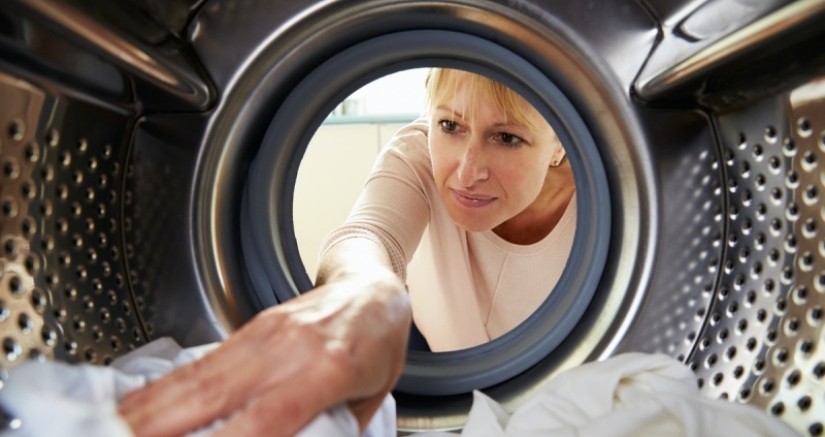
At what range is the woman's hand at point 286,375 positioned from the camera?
40 centimetres

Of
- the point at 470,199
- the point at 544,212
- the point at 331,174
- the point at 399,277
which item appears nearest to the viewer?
the point at 399,277

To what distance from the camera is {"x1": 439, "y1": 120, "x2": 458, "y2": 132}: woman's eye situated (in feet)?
4.23

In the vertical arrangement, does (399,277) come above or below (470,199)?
below

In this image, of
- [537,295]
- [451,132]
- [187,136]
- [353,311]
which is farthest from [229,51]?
[537,295]

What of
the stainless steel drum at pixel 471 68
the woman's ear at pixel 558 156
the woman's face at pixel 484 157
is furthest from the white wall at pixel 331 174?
the stainless steel drum at pixel 471 68

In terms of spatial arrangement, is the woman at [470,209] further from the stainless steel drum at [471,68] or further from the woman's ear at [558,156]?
the stainless steel drum at [471,68]

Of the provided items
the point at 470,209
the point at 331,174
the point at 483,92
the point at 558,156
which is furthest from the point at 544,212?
the point at 331,174

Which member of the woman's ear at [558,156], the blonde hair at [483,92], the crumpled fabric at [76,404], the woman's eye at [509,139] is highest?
the blonde hair at [483,92]

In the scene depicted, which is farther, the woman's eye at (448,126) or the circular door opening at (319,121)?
the woman's eye at (448,126)

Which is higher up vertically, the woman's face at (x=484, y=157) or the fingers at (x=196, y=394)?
the woman's face at (x=484, y=157)

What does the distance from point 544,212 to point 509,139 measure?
38cm

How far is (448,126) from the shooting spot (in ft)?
4.25

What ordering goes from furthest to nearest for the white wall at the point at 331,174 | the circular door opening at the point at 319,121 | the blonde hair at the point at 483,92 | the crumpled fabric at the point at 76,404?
the white wall at the point at 331,174
the blonde hair at the point at 483,92
the circular door opening at the point at 319,121
the crumpled fabric at the point at 76,404

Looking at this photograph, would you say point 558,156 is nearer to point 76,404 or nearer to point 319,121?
point 319,121
